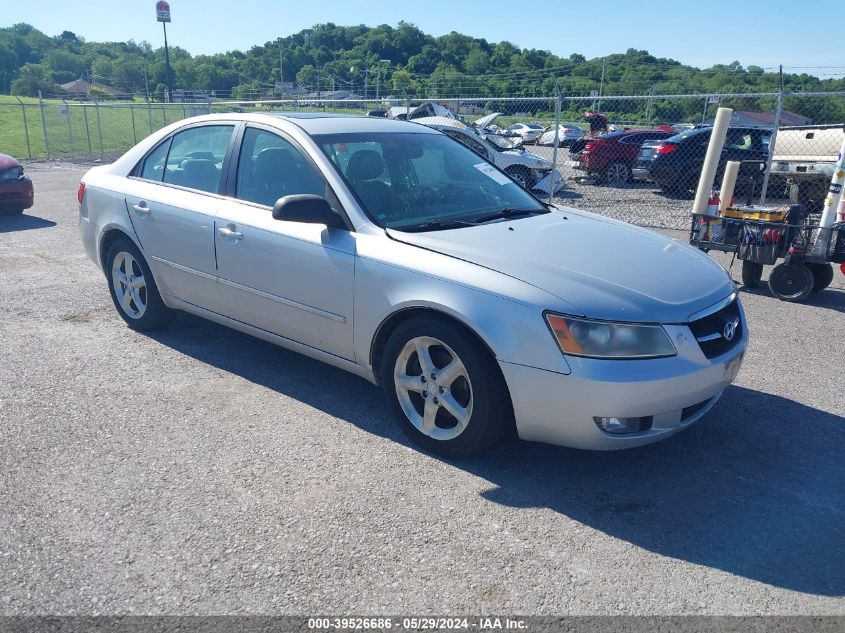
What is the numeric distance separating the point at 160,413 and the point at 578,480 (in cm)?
235

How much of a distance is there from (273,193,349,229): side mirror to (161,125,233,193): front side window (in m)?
1.10

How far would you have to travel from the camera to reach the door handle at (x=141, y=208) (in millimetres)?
4949

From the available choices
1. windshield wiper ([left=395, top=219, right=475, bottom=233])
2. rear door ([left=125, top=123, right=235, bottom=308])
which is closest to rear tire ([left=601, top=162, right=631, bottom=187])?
rear door ([left=125, top=123, right=235, bottom=308])

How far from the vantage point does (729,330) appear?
355 cm

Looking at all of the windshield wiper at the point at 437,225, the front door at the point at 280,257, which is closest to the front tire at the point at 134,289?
the front door at the point at 280,257

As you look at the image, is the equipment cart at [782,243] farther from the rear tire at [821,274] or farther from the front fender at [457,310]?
the front fender at [457,310]

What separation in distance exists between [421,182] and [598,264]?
131cm

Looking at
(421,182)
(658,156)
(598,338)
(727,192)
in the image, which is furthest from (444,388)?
→ (658,156)

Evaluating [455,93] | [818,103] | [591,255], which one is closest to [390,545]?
[591,255]

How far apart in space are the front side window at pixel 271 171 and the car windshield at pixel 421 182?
17cm

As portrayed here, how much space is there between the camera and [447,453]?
11.7 ft

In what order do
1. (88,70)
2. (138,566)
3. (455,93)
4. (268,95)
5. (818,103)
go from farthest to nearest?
(88,70), (455,93), (268,95), (818,103), (138,566)

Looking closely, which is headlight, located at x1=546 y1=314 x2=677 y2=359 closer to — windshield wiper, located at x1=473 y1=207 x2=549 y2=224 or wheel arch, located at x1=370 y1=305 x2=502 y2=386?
wheel arch, located at x1=370 y1=305 x2=502 y2=386

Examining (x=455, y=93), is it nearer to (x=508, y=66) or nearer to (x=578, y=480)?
(x=508, y=66)
